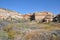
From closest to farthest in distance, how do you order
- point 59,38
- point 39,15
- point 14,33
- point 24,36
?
point 59,38 < point 24,36 < point 14,33 < point 39,15

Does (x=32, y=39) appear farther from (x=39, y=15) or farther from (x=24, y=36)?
(x=39, y=15)

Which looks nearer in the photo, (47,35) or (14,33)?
(47,35)

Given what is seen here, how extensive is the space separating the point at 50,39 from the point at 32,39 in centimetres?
109

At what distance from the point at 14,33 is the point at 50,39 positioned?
2983 mm

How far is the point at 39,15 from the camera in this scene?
54.8 m

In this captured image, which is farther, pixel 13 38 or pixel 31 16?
pixel 31 16

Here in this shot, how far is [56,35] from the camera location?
10844 mm

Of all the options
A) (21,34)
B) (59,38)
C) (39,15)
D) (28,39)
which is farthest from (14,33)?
(39,15)

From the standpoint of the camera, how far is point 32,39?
1082cm

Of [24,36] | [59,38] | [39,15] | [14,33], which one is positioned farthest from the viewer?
[39,15]

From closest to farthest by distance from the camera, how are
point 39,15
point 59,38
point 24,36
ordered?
1. point 59,38
2. point 24,36
3. point 39,15

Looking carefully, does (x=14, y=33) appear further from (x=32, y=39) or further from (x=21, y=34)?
(x=32, y=39)

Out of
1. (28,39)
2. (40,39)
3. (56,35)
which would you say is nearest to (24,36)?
(28,39)

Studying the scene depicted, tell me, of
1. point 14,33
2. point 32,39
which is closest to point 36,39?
point 32,39
